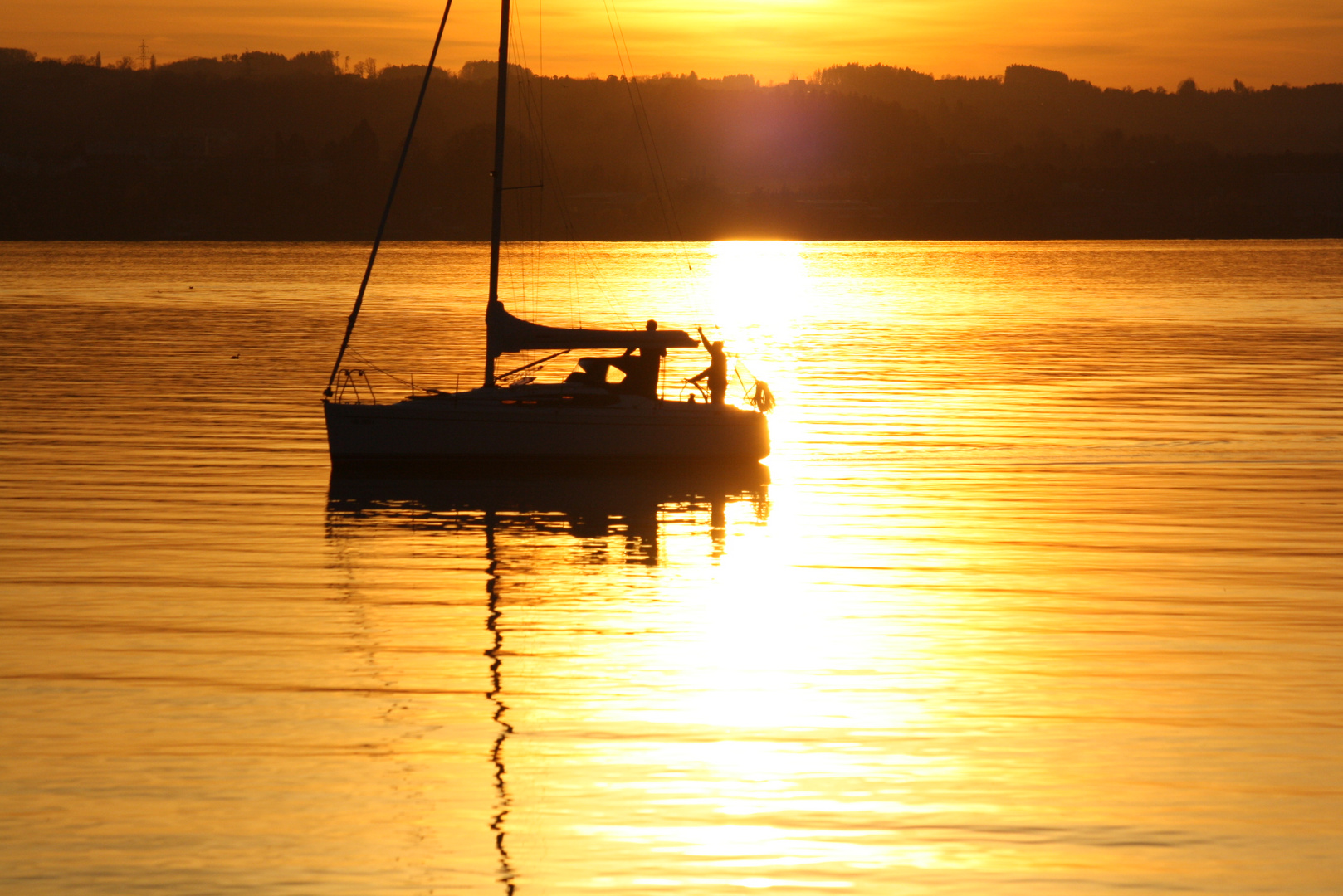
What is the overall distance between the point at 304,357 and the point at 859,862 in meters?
54.2

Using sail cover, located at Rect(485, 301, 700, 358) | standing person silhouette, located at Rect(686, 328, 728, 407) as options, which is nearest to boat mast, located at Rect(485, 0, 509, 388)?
sail cover, located at Rect(485, 301, 700, 358)

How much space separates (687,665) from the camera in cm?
1728

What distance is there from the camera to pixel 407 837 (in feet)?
39.2

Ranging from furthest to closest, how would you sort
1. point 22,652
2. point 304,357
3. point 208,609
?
point 304,357 → point 208,609 → point 22,652

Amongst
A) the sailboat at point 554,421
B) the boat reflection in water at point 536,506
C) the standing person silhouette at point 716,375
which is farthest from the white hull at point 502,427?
the standing person silhouette at point 716,375

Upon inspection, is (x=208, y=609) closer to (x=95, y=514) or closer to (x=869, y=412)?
(x=95, y=514)

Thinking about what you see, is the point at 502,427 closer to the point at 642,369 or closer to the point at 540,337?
the point at 540,337

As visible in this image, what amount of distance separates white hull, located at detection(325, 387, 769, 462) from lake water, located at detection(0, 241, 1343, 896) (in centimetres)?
77

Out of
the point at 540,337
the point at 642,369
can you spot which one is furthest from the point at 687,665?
the point at 540,337

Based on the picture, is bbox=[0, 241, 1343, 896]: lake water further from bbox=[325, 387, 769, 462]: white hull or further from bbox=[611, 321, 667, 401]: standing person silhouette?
bbox=[611, 321, 667, 401]: standing person silhouette

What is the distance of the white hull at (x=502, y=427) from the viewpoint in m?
30.5

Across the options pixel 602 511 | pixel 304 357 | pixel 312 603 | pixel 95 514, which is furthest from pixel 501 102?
pixel 304 357

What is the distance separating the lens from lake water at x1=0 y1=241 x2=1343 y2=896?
11.7m

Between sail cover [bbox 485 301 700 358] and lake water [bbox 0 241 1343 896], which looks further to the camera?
sail cover [bbox 485 301 700 358]
